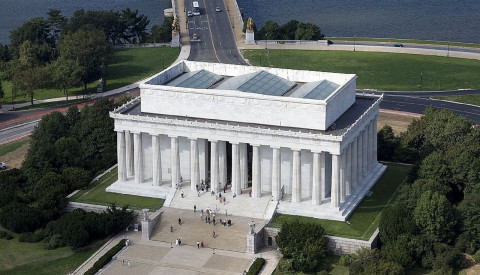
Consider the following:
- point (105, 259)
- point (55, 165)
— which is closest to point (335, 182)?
point (105, 259)

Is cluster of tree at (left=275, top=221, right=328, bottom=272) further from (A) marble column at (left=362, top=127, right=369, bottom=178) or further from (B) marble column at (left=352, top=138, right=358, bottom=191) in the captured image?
(A) marble column at (left=362, top=127, right=369, bottom=178)

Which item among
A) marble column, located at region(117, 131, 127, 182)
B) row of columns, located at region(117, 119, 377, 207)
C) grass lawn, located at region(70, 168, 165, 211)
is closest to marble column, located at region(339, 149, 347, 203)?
row of columns, located at region(117, 119, 377, 207)

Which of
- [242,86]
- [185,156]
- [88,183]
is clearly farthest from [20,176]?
[242,86]

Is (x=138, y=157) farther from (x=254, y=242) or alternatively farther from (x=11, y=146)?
(x=11, y=146)

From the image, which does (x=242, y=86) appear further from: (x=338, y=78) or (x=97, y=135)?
(x=97, y=135)

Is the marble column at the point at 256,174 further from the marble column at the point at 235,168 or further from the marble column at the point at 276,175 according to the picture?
the marble column at the point at 235,168

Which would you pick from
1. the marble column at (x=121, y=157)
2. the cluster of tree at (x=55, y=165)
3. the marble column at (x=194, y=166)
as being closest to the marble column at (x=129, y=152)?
the marble column at (x=121, y=157)
